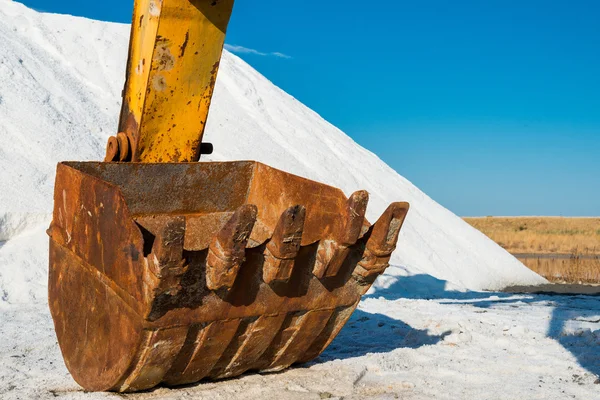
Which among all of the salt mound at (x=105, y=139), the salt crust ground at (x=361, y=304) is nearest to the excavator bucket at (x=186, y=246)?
the salt crust ground at (x=361, y=304)

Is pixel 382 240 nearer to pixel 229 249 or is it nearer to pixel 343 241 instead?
pixel 343 241

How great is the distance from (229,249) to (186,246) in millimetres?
1594

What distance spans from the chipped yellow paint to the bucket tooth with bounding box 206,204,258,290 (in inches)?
53.5

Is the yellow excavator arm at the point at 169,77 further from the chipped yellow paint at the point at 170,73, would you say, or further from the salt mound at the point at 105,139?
the salt mound at the point at 105,139

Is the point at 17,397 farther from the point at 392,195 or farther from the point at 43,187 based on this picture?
the point at 392,195

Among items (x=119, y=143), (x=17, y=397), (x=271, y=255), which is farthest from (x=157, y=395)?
(x=119, y=143)

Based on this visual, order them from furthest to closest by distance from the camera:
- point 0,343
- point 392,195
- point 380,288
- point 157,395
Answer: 1. point 392,195
2. point 380,288
3. point 0,343
4. point 157,395

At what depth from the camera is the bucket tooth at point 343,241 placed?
3381 millimetres

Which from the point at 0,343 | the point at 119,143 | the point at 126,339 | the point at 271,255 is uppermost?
the point at 119,143

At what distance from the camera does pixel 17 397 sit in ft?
12.4

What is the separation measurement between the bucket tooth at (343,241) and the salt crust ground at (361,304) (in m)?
0.76

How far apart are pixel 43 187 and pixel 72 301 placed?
508cm

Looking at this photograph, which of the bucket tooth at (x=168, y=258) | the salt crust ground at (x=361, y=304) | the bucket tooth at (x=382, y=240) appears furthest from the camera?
the salt crust ground at (x=361, y=304)

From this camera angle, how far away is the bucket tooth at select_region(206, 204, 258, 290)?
9.39 feet
